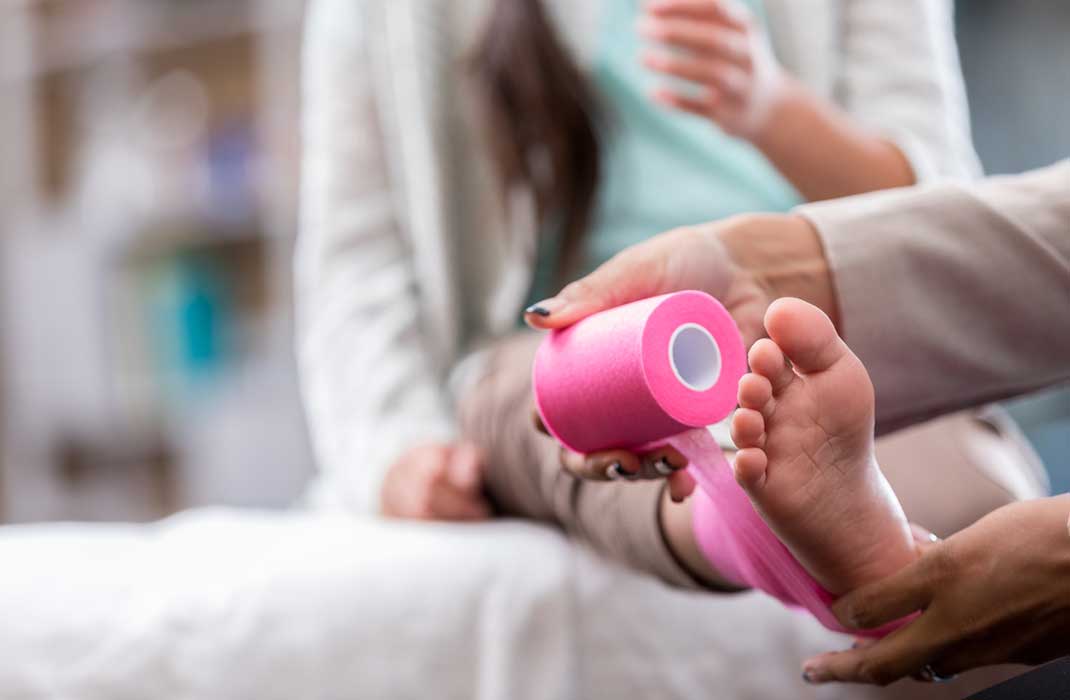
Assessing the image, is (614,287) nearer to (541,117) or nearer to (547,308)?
(547,308)

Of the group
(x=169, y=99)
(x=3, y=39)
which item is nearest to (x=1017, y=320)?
(x=169, y=99)

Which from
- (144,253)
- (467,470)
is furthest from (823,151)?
(144,253)

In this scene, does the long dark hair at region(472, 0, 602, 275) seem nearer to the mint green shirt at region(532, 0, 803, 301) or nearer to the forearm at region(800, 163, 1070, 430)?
the mint green shirt at region(532, 0, 803, 301)

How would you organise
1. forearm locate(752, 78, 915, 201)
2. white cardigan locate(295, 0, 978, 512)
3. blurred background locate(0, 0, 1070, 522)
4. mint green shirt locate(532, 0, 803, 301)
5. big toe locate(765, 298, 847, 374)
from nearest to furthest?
big toe locate(765, 298, 847, 374) → forearm locate(752, 78, 915, 201) → mint green shirt locate(532, 0, 803, 301) → white cardigan locate(295, 0, 978, 512) → blurred background locate(0, 0, 1070, 522)

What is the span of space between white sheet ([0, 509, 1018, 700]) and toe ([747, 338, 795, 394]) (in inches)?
7.4

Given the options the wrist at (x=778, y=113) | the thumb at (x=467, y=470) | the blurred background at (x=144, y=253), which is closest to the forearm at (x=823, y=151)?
the wrist at (x=778, y=113)

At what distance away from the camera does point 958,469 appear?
408 mm

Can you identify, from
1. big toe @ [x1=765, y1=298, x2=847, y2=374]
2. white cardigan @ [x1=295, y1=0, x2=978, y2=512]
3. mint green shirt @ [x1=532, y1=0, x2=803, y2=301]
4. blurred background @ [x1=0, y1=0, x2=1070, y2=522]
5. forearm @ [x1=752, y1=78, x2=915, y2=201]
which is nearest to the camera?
big toe @ [x1=765, y1=298, x2=847, y2=374]

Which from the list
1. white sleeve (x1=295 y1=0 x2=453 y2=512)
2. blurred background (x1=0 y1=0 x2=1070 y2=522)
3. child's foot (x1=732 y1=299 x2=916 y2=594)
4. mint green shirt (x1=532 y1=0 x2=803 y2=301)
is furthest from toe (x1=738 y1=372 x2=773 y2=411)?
blurred background (x1=0 y1=0 x2=1070 y2=522)

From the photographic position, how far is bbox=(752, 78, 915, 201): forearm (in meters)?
0.40

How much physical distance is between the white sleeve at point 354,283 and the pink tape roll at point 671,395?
34 cm

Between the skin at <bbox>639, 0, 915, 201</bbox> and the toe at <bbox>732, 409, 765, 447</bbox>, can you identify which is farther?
the skin at <bbox>639, 0, 915, 201</bbox>

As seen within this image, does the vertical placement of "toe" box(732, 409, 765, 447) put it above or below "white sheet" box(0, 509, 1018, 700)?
above

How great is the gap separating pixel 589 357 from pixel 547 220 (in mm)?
278
